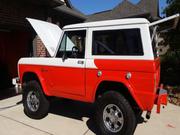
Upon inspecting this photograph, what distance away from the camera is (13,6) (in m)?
7.47

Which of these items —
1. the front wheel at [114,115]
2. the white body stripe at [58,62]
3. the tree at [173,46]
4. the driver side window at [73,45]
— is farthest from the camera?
the tree at [173,46]

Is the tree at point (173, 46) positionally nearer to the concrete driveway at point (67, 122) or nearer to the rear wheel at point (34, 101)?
the concrete driveway at point (67, 122)

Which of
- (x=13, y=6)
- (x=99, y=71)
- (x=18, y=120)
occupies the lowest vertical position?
(x=18, y=120)

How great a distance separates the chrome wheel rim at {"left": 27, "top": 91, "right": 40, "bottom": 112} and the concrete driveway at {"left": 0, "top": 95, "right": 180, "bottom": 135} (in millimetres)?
312

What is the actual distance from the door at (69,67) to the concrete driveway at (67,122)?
2.73 feet

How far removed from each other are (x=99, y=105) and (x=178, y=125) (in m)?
2.21

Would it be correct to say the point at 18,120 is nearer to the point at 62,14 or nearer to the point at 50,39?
the point at 50,39

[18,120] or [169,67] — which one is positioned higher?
Answer: [169,67]

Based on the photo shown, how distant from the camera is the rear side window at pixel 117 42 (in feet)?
13.9

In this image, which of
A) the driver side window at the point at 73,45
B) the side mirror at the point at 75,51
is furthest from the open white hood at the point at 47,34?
the side mirror at the point at 75,51

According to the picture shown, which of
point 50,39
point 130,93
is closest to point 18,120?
point 50,39

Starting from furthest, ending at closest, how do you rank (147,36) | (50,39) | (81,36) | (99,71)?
(50,39) → (81,36) → (99,71) → (147,36)

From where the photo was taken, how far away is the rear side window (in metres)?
4.25

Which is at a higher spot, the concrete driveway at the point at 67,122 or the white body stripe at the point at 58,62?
the white body stripe at the point at 58,62
